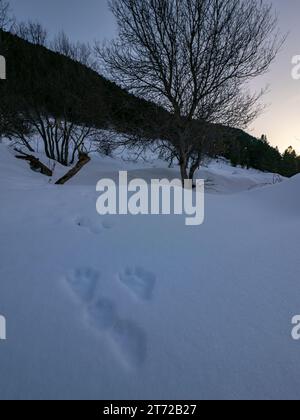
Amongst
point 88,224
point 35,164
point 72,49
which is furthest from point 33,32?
point 88,224

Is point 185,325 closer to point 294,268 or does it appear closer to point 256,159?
point 294,268

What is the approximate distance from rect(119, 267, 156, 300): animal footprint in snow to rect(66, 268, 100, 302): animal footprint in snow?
0.62ft

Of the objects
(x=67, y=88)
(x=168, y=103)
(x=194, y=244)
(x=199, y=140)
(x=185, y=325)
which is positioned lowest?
(x=185, y=325)

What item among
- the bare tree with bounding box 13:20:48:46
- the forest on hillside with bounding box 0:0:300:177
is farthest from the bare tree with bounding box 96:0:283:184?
the bare tree with bounding box 13:20:48:46

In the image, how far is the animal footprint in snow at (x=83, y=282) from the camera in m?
1.49

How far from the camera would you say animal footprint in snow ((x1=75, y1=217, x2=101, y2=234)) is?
226 centimetres

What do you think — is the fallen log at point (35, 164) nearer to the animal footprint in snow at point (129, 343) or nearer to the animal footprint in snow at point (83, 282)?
the animal footprint in snow at point (83, 282)

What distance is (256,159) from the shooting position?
37.8 meters

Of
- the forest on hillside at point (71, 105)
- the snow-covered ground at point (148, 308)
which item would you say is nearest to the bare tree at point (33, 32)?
the forest on hillside at point (71, 105)

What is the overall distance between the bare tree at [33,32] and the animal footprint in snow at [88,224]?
9.96 meters

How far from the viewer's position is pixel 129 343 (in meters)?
1.20

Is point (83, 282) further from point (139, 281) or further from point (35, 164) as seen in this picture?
point (35, 164)

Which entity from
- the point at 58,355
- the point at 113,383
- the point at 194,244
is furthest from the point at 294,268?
the point at 58,355
